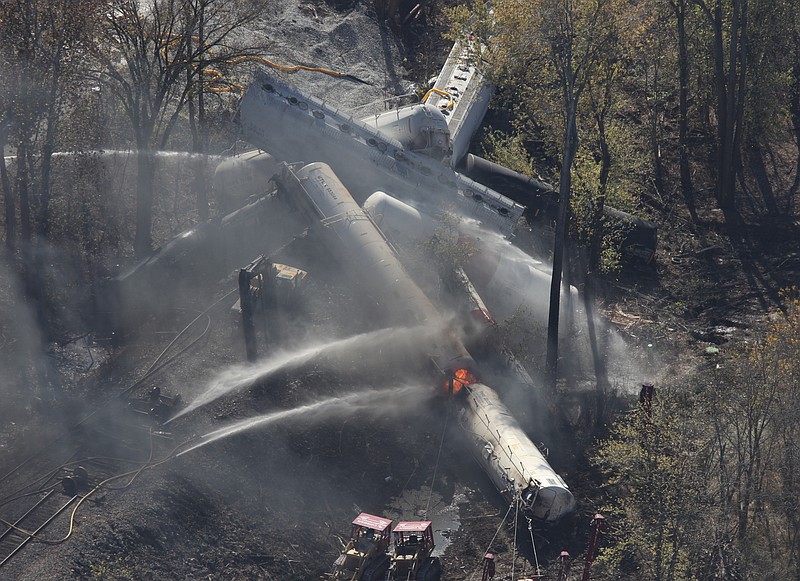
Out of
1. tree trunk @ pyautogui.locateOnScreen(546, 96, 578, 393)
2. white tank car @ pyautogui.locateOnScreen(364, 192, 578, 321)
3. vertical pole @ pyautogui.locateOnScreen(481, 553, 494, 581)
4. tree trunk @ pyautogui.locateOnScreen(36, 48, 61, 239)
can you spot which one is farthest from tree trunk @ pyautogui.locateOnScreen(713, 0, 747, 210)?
tree trunk @ pyautogui.locateOnScreen(36, 48, 61, 239)

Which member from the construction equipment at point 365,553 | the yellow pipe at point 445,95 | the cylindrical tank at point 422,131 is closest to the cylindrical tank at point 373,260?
the cylindrical tank at point 422,131

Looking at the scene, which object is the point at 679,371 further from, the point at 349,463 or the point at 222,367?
the point at 222,367

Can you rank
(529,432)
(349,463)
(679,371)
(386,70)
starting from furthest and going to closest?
(386,70) < (679,371) < (529,432) < (349,463)

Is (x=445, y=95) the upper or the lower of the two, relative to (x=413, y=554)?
upper

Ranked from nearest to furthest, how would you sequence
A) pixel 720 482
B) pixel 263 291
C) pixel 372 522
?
pixel 372 522, pixel 720 482, pixel 263 291

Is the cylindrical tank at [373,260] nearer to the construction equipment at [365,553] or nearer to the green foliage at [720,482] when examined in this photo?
the green foliage at [720,482]

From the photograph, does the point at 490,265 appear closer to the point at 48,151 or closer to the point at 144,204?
the point at 144,204

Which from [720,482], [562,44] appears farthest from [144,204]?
[720,482]

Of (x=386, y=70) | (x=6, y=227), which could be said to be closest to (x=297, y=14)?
(x=386, y=70)
